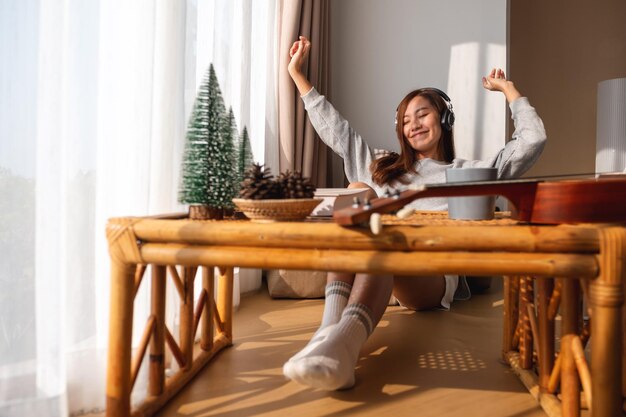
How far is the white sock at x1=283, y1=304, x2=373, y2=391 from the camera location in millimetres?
883

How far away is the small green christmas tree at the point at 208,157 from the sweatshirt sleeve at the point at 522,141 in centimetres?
111

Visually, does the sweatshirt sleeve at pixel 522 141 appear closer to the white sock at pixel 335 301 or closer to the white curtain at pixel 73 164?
the white sock at pixel 335 301

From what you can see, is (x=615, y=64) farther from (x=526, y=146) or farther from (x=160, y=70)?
(x=160, y=70)

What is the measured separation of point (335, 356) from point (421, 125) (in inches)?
42.7

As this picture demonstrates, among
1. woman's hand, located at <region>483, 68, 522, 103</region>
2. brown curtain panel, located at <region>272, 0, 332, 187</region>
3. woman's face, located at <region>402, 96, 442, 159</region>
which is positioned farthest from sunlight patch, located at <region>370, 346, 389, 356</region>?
brown curtain panel, located at <region>272, 0, 332, 187</region>

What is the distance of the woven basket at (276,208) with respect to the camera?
2.45 feet

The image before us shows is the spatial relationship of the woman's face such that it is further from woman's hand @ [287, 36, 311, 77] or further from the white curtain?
the white curtain

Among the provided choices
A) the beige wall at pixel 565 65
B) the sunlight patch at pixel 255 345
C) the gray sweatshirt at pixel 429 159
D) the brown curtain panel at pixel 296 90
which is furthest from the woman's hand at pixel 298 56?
the beige wall at pixel 565 65

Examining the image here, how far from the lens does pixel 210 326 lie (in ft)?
4.01

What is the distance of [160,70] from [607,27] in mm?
3386

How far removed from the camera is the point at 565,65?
349 cm

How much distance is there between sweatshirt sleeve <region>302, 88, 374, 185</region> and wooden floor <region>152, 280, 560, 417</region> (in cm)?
67

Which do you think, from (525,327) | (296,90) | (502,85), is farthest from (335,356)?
(296,90)

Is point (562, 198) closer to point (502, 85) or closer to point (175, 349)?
point (175, 349)
